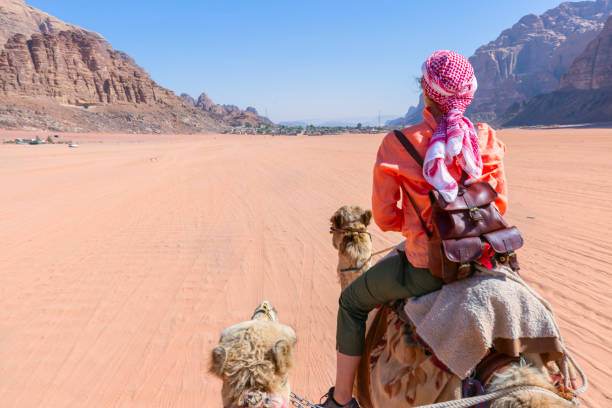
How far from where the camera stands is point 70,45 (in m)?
97.4

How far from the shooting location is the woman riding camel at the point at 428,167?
6.12 feet

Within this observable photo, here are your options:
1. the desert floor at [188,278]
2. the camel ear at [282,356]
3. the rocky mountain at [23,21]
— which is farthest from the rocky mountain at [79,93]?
the camel ear at [282,356]

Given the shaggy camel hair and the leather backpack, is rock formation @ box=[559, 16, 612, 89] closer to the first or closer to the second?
the shaggy camel hair

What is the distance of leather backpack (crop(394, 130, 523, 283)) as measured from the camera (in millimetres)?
1726

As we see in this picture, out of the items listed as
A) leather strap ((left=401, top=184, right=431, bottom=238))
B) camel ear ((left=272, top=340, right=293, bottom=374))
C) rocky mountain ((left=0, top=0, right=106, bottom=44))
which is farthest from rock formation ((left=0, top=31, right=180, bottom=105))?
leather strap ((left=401, top=184, right=431, bottom=238))

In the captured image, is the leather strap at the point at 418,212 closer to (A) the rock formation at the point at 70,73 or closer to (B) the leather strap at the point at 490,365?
(B) the leather strap at the point at 490,365

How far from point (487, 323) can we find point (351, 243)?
1947mm

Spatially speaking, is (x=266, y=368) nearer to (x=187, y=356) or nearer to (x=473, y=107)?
(x=187, y=356)

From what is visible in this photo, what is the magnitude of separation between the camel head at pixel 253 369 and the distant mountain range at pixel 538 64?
102528 millimetres

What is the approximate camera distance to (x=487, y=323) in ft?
5.70

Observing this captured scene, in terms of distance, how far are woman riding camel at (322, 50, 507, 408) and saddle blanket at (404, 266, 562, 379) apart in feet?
0.68

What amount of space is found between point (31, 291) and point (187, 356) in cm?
378

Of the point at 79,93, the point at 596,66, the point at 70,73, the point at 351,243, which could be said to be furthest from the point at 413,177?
the point at 596,66

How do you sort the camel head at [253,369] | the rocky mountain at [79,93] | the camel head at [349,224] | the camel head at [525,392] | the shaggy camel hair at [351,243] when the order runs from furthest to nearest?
the rocky mountain at [79,93]
the camel head at [349,224]
the shaggy camel hair at [351,243]
the camel head at [253,369]
the camel head at [525,392]
